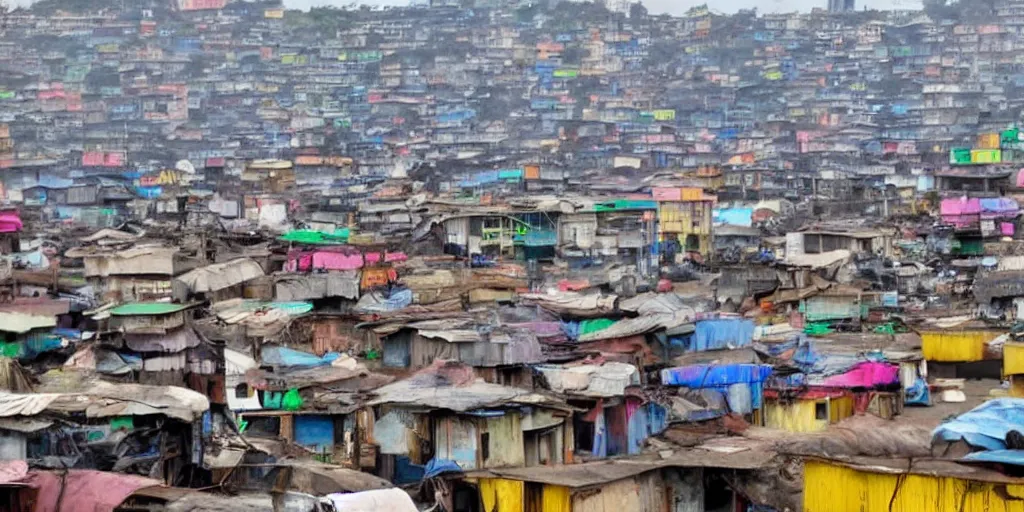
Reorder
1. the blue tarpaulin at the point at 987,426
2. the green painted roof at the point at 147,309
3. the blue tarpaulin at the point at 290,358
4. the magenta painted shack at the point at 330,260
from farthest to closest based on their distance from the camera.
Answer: the magenta painted shack at the point at 330,260, the blue tarpaulin at the point at 290,358, the green painted roof at the point at 147,309, the blue tarpaulin at the point at 987,426

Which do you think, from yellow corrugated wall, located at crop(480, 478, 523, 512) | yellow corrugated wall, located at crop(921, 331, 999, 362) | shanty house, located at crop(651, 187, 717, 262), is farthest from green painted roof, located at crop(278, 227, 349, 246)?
yellow corrugated wall, located at crop(480, 478, 523, 512)

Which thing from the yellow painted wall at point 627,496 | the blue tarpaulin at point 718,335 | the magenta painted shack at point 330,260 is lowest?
the yellow painted wall at point 627,496

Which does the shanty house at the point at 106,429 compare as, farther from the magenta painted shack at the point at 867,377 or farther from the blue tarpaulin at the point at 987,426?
the magenta painted shack at the point at 867,377

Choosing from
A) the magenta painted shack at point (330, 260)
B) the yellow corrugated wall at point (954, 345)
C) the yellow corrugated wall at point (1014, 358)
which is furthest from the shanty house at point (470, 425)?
the magenta painted shack at point (330, 260)

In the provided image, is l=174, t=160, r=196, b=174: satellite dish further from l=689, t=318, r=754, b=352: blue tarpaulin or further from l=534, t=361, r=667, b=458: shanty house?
l=534, t=361, r=667, b=458: shanty house

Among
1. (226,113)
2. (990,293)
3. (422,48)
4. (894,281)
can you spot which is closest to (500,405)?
(990,293)

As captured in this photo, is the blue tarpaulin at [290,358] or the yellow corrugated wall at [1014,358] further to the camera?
the blue tarpaulin at [290,358]

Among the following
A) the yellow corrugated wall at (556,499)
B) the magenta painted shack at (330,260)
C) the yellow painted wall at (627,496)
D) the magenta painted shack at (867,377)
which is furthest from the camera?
the magenta painted shack at (330,260)
